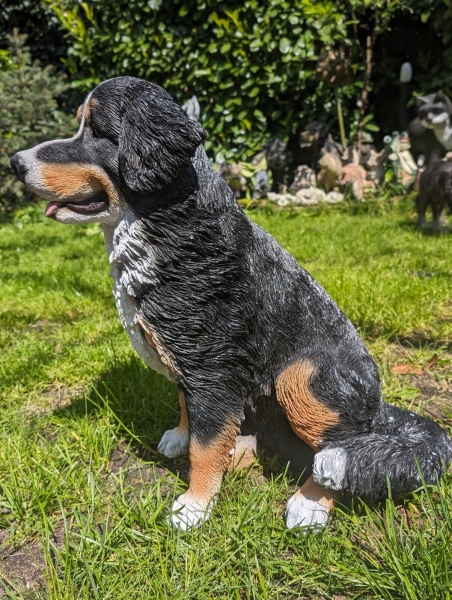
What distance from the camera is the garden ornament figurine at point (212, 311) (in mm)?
1521

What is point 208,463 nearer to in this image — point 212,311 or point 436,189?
point 212,311

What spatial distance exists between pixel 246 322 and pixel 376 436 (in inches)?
21.7

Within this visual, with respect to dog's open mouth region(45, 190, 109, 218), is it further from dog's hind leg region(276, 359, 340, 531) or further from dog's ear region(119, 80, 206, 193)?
dog's hind leg region(276, 359, 340, 531)

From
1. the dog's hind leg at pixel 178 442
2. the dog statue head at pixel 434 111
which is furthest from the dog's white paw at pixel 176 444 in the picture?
the dog statue head at pixel 434 111

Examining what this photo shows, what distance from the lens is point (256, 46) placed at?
6938 millimetres

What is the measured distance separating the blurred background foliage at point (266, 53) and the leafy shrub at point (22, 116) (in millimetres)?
217

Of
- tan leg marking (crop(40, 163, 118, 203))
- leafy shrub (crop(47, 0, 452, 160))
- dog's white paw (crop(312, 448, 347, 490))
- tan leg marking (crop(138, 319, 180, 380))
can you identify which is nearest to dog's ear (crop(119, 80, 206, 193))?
tan leg marking (crop(40, 163, 118, 203))

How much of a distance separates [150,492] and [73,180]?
109cm

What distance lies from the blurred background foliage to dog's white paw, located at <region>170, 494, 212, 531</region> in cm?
648

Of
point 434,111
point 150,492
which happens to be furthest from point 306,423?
point 434,111

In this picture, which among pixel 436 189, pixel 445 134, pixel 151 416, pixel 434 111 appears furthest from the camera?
pixel 445 134

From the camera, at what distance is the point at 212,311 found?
163cm

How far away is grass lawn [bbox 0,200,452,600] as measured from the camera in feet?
4.79

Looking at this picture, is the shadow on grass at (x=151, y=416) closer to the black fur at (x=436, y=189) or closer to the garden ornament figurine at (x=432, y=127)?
the black fur at (x=436, y=189)
